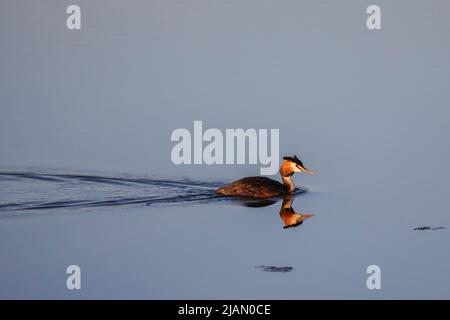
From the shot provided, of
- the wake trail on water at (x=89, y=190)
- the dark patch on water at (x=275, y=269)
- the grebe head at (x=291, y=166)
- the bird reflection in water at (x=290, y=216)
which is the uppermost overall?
the grebe head at (x=291, y=166)

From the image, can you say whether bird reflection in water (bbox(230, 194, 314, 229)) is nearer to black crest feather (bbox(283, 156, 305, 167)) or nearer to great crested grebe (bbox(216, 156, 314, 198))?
great crested grebe (bbox(216, 156, 314, 198))

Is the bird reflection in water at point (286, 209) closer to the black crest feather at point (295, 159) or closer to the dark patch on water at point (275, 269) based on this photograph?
the black crest feather at point (295, 159)

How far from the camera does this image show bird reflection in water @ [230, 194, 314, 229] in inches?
640

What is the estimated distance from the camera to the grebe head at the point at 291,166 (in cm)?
1859

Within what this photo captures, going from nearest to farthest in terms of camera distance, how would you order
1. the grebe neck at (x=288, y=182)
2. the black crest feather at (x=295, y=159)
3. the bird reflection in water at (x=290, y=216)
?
the bird reflection in water at (x=290, y=216) < the black crest feather at (x=295, y=159) < the grebe neck at (x=288, y=182)

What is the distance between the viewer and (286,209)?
56.9ft

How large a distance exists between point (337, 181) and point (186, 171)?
2.57 metres

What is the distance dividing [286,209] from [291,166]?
144cm

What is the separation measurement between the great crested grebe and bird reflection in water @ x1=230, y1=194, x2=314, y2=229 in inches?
5.3

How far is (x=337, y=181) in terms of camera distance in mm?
18359

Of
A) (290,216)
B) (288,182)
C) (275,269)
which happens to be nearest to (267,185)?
(288,182)

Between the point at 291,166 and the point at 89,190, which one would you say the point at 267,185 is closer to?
the point at 291,166

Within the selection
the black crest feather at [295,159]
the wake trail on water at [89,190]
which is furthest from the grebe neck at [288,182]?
the wake trail on water at [89,190]
